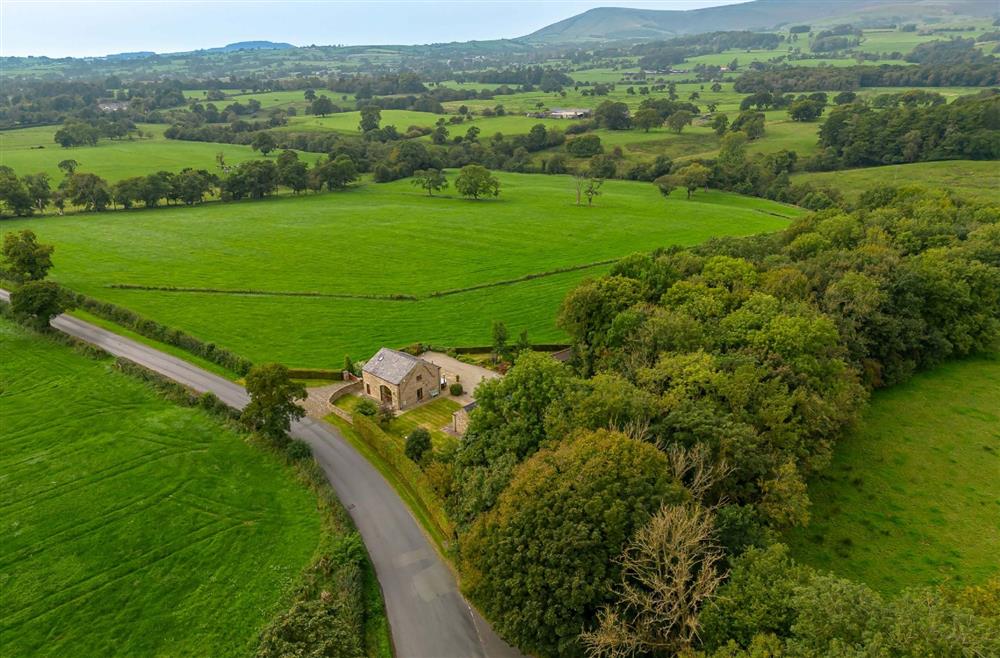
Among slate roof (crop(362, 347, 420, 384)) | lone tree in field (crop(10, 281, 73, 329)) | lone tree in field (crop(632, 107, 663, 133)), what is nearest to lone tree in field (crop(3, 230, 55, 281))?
lone tree in field (crop(10, 281, 73, 329))

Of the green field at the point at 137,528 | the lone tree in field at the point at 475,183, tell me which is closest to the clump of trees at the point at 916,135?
the lone tree in field at the point at 475,183

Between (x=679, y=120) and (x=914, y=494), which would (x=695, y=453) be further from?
(x=679, y=120)

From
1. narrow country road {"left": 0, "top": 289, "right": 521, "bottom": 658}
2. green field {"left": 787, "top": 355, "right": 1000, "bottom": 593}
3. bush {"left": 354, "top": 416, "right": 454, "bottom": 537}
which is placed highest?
bush {"left": 354, "top": 416, "right": 454, "bottom": 537}

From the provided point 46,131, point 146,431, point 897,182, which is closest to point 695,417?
point 146,431

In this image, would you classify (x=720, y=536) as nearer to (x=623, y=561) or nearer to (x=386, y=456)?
(x=623, y=561)

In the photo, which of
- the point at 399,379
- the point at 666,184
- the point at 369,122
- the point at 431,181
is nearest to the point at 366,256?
the point at 399,379

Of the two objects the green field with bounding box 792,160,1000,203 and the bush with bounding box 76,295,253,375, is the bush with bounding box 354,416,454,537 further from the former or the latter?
the green field with bounding box 792,160,1000,203
